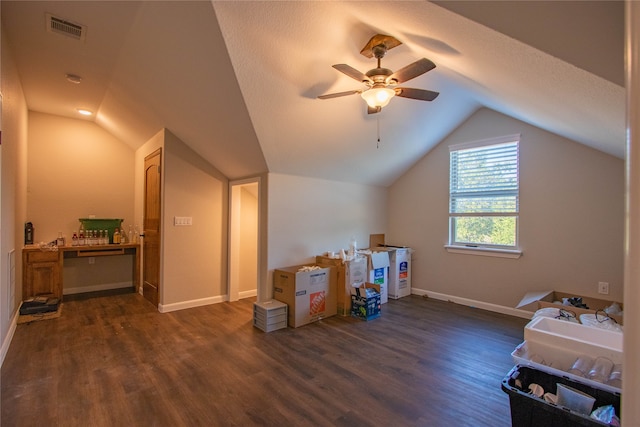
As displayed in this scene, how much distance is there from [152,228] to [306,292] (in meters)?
2.45

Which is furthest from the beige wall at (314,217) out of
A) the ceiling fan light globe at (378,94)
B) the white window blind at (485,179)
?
the ceiling fan light globe at (378,94)

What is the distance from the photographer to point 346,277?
3.89m

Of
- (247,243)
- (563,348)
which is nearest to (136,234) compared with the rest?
(247,243)

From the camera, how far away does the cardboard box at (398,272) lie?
4.69 metres

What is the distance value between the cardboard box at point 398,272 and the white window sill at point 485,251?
657 mm

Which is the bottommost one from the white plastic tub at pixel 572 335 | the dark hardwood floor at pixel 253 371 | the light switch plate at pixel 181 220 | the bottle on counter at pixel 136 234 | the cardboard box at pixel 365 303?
the dark hardwood floor at pixel 253 371

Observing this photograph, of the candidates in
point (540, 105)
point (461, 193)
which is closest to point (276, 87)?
point (540, 105)

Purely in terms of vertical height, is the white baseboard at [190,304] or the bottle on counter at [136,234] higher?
the bottle on counter at [136,234]

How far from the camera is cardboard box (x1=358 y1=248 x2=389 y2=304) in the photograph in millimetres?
4289

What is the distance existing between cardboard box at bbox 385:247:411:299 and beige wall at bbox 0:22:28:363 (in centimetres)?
434

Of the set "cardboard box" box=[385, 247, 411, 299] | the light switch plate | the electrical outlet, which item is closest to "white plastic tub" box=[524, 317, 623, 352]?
the electrical outlet

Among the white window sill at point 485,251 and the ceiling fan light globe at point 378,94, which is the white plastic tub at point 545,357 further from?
the white window sill at point 485,251

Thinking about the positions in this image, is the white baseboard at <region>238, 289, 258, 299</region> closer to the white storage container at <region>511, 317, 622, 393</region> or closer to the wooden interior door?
the wooden interior door

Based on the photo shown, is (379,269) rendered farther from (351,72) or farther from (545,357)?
(351,72)
